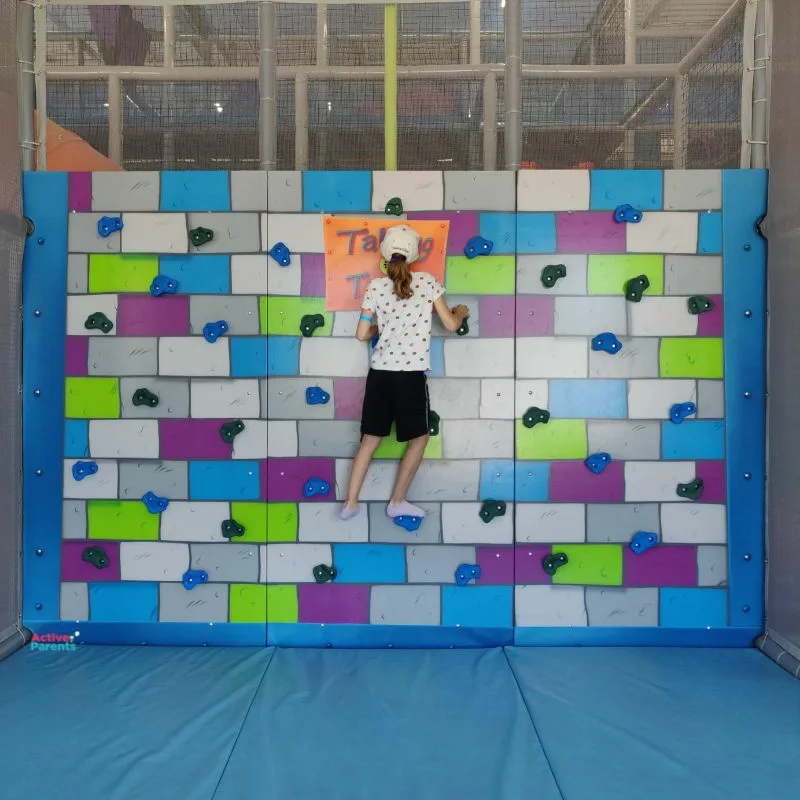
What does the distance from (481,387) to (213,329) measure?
4.45ft

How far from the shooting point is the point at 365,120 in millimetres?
4027

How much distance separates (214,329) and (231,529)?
1.00m

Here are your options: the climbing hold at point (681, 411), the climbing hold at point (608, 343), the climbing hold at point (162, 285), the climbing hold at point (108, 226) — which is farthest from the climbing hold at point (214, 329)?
the climbing hold at point (681, 411)

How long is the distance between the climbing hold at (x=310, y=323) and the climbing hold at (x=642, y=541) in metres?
1.89

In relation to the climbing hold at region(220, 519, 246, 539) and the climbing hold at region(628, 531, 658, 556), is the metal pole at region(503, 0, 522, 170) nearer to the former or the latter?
the climbing hold at region(628, 531, 658, 556)

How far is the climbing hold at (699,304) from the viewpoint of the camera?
3.40m

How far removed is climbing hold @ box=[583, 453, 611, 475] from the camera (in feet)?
11.2

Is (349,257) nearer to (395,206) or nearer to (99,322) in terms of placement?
(395,206)

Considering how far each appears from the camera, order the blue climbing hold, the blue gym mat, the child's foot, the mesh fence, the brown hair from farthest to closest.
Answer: the mesh fence → the blue climbing hold → the child's foot → the brown hair → the blue gym mat

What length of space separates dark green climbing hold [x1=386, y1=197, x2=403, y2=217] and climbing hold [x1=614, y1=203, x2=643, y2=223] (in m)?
1.07

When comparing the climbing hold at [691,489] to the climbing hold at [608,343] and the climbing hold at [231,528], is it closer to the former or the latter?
the climbing hold at [608,343]

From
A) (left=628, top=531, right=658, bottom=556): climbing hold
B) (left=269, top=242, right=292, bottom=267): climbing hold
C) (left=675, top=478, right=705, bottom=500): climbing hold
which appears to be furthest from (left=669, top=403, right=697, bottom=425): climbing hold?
(left=269, top=242, right=292, bottom=267): climbing hold

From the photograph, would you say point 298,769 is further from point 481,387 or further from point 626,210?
point 626,210

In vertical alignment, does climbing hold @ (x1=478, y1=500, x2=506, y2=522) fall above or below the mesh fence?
below
